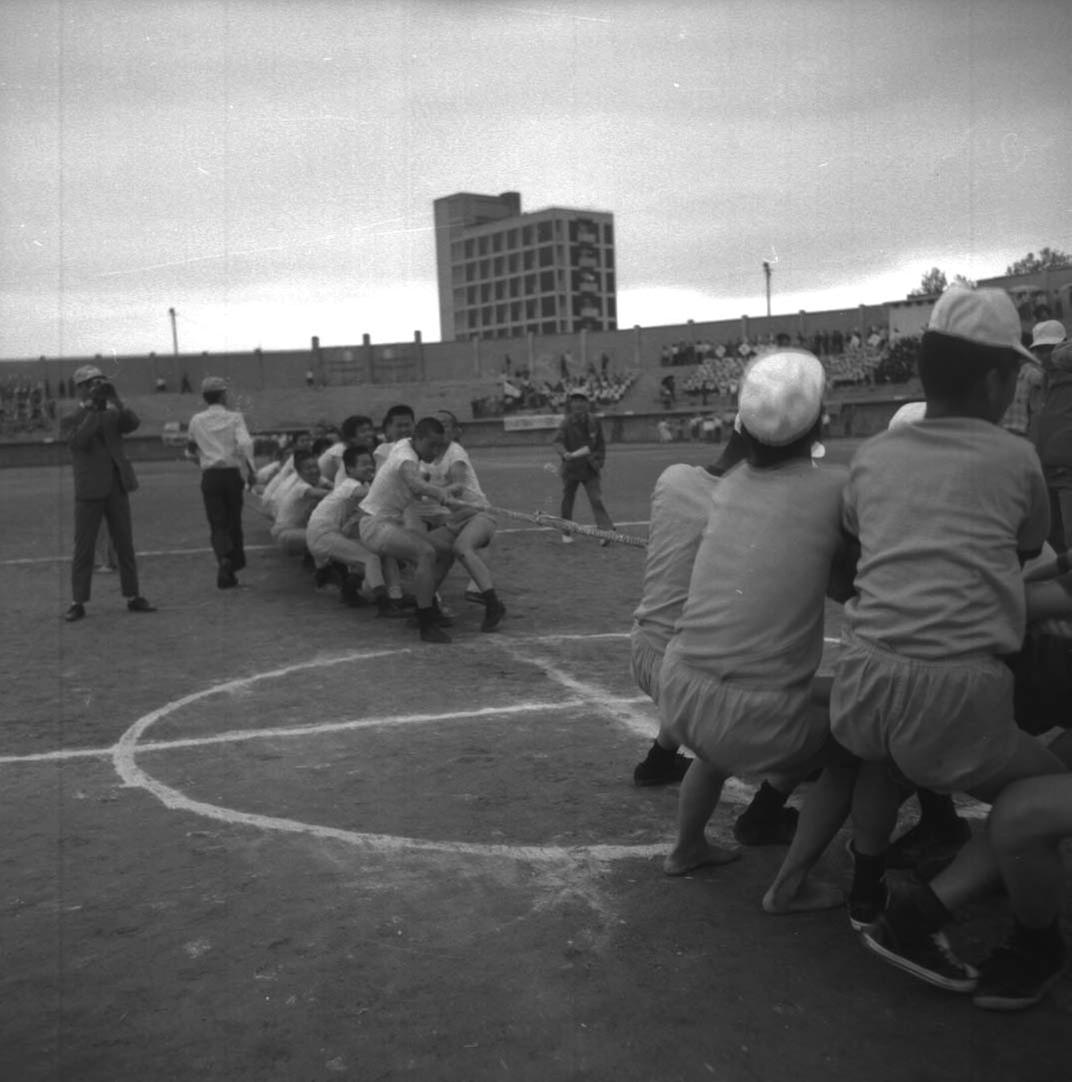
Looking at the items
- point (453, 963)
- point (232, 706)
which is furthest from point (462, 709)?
point (453, 963)

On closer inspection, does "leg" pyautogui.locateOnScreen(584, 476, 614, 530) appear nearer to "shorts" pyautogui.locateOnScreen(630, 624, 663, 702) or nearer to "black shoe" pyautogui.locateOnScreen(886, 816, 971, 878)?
"shorts" pyautogui.locateOnScreen(630, 624, 663, 702)

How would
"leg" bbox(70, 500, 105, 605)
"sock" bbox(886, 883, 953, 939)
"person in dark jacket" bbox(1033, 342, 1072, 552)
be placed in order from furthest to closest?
1. "leg" bbox(70, 500, 105, 605)
2. "person in dark jacket" bbox(1033, 342, 1072, 552)
3. "sock" bbox(886, 883, 953, 939)

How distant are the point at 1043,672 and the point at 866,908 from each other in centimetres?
87

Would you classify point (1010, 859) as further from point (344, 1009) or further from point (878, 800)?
point (344, 1009)

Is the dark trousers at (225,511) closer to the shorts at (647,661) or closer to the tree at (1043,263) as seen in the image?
the shorts at (647,661)

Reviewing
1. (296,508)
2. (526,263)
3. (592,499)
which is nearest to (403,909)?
(296,508)

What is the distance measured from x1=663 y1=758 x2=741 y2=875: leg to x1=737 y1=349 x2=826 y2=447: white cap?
103 centimetres

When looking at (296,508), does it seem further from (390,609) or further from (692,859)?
(692,859)

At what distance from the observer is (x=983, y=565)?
3.03 meters

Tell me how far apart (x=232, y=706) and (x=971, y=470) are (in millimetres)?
4615

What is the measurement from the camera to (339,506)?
10.3 m

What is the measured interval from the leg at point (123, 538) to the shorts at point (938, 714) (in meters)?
7.90

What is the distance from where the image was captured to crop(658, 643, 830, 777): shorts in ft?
11.4

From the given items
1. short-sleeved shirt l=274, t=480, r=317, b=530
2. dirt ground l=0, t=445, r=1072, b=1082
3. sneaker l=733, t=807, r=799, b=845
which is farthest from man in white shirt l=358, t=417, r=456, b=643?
sneaker l=733, t=807, r=799, b=845
